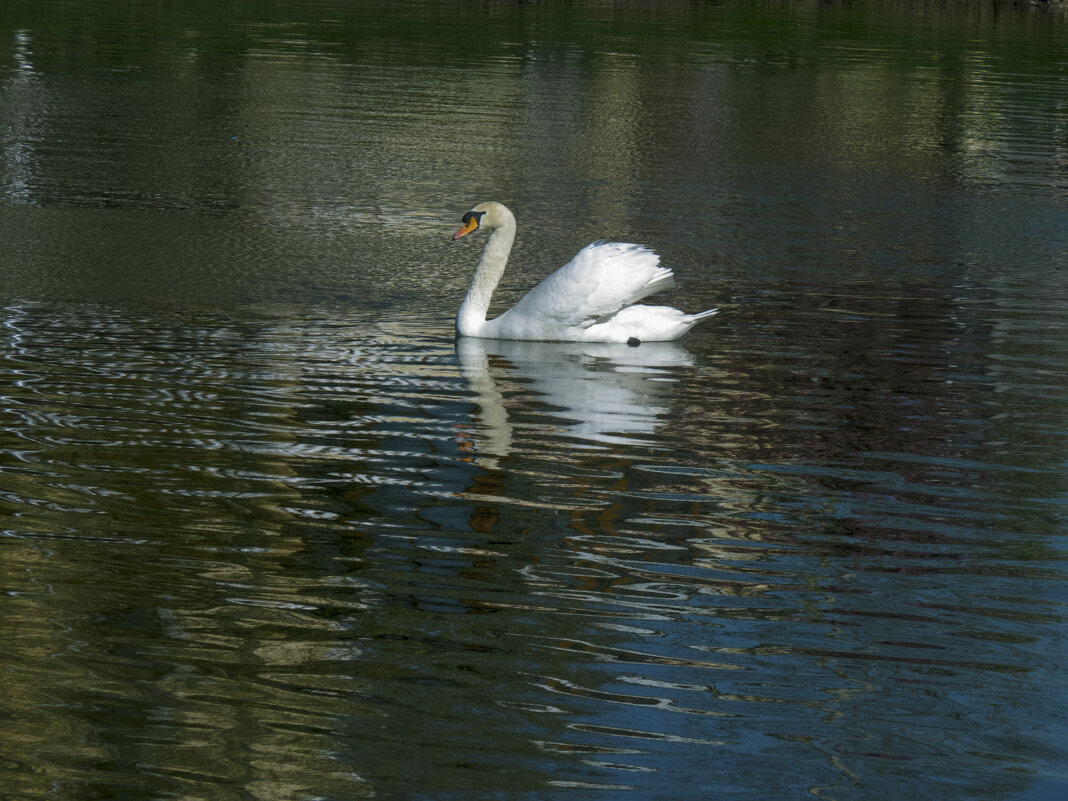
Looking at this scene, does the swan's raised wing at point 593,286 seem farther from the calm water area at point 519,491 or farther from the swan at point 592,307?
the calm water area at point 519,491

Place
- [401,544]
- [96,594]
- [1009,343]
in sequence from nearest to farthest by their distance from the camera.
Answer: [96,594] < [401,544] < [1009,343]

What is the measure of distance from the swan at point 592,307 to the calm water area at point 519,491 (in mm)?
145

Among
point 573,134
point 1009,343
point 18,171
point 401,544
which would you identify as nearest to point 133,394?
point 401,544

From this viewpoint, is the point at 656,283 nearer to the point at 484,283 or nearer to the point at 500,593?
the point at 484,283

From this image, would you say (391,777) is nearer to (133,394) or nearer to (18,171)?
(133,394)

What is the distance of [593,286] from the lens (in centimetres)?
1030

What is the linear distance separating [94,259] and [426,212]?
4040 mm

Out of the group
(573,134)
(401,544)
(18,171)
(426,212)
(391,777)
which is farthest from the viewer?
(573,134)

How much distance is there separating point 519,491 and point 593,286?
3.53m

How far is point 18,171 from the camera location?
1745 centimetres

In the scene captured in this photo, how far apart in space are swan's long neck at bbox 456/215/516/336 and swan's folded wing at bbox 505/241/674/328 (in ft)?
1.14

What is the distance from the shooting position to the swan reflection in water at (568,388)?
27.1 feet

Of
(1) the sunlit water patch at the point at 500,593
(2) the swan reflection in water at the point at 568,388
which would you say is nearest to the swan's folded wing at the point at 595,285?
(2) the swan reflection in water at the point at 568,388

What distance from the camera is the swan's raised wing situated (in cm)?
1030
